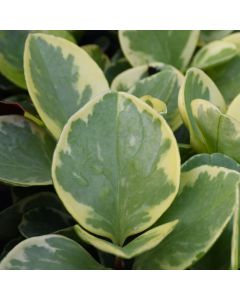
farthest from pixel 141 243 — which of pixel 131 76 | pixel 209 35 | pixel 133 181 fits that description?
pixel 209 35

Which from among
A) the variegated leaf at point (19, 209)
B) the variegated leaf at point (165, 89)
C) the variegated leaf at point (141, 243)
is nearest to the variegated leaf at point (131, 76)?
the variegated leaf at point (165, 89)

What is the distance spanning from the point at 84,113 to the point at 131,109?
0.14ft

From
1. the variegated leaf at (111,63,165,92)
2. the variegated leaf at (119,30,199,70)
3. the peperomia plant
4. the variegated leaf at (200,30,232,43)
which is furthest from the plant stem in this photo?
the variegated leaf at (200,30,232,43)

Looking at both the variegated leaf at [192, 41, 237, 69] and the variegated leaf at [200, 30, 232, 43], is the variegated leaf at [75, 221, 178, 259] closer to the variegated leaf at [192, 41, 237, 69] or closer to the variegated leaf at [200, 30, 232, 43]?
the variegated leaf at [192, 41, 237, 69]

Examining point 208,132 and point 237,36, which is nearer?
point 208,132

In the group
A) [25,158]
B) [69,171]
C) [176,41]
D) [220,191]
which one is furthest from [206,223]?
[176,41]

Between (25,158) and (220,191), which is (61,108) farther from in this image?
(220,191)

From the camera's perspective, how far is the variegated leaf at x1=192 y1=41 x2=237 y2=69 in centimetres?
74

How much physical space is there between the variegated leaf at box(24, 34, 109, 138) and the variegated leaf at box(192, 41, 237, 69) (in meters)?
0.20

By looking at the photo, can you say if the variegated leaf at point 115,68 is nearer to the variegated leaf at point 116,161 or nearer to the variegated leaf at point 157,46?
the variegated leaf at point 157,46

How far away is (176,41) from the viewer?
790 mm

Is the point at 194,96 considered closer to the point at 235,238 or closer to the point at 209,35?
the point at 235,238

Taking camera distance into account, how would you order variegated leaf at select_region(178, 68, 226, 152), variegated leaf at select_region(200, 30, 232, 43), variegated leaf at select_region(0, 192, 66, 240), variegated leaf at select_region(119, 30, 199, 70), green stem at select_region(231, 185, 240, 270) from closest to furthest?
green stem at select_region(231, 185, 240, 270)
variegated leaf at select_region(178, 68, 226, 152)
variegated leaf at select_region(0, 192, 66, 240)
variegated leaf at select_region(119, 30, 199, 70)
variegated leaf at select_region(200, 30, 232, 43)

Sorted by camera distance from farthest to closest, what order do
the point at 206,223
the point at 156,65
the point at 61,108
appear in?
1. the point at 156,65
2. the point at 61,108
3. the point at 206,223
